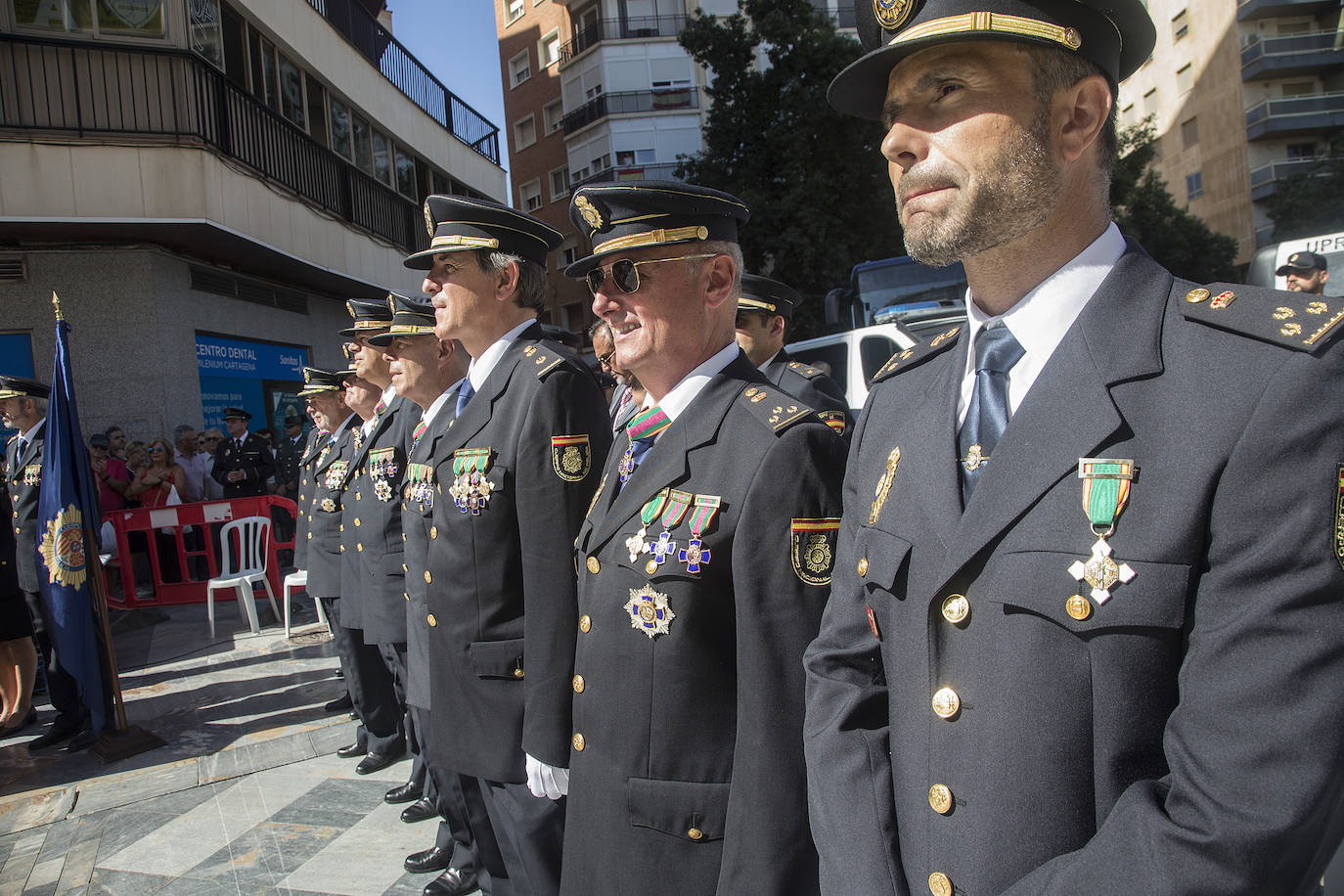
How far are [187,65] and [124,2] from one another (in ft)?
4.32

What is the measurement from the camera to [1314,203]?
3303 centimetres

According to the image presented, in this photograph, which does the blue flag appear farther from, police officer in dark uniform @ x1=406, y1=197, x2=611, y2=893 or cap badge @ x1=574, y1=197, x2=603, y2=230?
cap badge @ x1=574, y1=197, x2=603, y2=230

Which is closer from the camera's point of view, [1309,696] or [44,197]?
[1309,696]

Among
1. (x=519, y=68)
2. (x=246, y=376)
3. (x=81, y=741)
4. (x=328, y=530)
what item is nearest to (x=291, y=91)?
(x=246, y=376)

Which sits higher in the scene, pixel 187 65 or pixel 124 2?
pixel 124 2

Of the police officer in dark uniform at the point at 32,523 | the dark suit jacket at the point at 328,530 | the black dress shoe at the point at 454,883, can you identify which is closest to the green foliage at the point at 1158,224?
the dark suit jacket at the point at 328,530

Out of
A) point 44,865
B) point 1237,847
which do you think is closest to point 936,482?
point 1237,847

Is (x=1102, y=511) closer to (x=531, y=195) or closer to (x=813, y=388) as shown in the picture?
(x=813, y=388)

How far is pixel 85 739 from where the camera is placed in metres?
5.68

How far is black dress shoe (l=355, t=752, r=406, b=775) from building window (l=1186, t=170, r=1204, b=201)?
162 feet

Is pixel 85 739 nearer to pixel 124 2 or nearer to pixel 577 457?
pixel 577 457

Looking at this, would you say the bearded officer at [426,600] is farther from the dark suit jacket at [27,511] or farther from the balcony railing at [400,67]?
the balcony railing at [400,67]

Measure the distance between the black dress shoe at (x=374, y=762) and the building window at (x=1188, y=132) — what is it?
49.9 meters

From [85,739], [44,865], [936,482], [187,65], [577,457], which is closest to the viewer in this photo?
[936,482]
